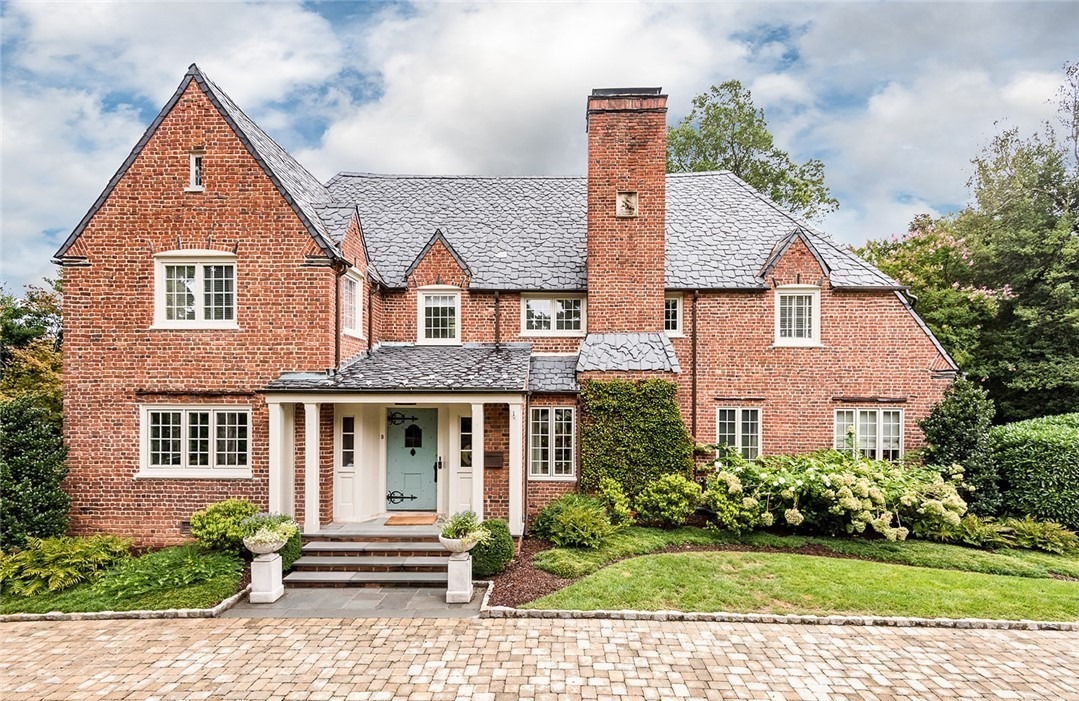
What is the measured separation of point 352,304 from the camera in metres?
13.3

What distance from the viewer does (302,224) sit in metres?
11.8

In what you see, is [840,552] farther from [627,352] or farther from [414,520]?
[414,520]

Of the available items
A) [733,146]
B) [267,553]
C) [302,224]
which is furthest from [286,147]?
[733,146]

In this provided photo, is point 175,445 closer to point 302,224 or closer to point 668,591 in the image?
point 302,224

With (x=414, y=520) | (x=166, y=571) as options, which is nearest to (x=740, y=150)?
(x=414, y=520)

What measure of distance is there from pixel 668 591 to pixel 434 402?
19.7 feet

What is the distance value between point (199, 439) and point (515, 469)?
7.30 metres

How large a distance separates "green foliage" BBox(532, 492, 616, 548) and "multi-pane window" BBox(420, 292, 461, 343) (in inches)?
225

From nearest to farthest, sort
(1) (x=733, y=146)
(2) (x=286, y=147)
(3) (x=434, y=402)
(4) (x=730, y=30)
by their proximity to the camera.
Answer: (3) (x=434, y=402), (4) (x=730, y=30), (2) (x=286, y=147), (1) (x=733, y=146)

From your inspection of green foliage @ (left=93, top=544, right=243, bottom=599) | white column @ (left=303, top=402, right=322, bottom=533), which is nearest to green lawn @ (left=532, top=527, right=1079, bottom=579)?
white column @ (left=303, top=402, right=322, bottom=533)

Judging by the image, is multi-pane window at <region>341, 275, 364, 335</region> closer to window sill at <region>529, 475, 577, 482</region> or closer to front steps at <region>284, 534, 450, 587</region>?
front steps at <region>284, 534, 450, 587</region>

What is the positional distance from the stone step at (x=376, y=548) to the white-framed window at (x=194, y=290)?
17.7 ft

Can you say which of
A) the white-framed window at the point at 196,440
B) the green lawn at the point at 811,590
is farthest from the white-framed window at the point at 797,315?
the white-framed window at the point at 196,440

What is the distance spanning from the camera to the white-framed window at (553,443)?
1333 centimetres
